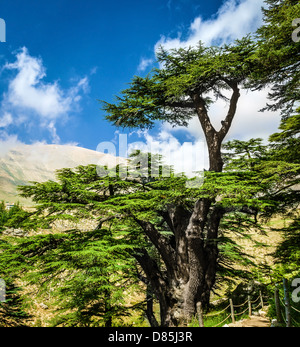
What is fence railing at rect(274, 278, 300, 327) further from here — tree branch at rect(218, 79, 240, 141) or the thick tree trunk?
tree branch at rect(218, 79, 240, 141)

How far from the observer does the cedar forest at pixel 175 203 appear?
676 cm

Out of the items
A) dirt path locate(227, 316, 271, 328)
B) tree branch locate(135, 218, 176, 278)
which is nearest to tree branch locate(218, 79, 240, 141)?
tree branch locate(135, 218, 176, 278)

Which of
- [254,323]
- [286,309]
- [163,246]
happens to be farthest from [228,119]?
[254,323]

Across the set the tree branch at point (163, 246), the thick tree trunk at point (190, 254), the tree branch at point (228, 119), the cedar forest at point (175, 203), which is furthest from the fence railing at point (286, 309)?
the tree branch at point (228, 119)

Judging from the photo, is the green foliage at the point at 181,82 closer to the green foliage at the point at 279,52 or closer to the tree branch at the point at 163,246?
the green foliage at the point at 279,52

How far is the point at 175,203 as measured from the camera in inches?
333

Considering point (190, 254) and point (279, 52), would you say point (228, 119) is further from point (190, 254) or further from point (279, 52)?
point (190, 254)

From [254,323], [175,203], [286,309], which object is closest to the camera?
[286,309]

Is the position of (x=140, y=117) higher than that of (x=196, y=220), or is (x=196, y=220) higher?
(x=140, y=117)
